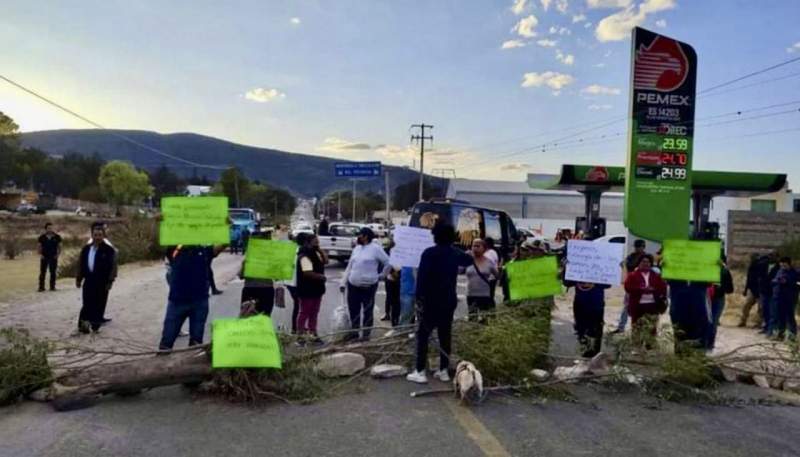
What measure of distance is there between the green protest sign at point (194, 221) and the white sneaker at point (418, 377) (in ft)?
8.52

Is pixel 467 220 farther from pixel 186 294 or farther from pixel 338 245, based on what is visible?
pixel 186 294

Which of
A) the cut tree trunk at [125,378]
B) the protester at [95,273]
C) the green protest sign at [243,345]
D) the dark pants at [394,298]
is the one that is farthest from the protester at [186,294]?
the dark pants at [394,298]

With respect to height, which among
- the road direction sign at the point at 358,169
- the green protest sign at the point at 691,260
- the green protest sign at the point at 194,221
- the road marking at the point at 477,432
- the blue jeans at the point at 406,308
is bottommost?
the road marking at the point at 477,432

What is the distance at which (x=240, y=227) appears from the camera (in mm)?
34938

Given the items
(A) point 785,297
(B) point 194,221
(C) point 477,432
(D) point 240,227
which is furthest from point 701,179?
(C) point 477,432

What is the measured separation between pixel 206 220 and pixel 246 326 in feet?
5.53

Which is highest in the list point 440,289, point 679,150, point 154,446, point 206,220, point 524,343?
point 679,150

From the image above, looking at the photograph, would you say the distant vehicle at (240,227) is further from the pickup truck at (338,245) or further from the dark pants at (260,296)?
the dark pants at (260,296)

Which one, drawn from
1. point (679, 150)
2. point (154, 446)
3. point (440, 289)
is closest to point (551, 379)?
point (440, 289)

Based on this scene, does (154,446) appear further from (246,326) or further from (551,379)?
(551,379)

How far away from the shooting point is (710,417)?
652 cm

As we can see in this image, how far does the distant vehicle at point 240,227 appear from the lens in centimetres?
3303

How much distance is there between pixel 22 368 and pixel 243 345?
210 cm

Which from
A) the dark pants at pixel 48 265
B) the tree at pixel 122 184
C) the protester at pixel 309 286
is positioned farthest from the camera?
the tree at pixel 122 184
